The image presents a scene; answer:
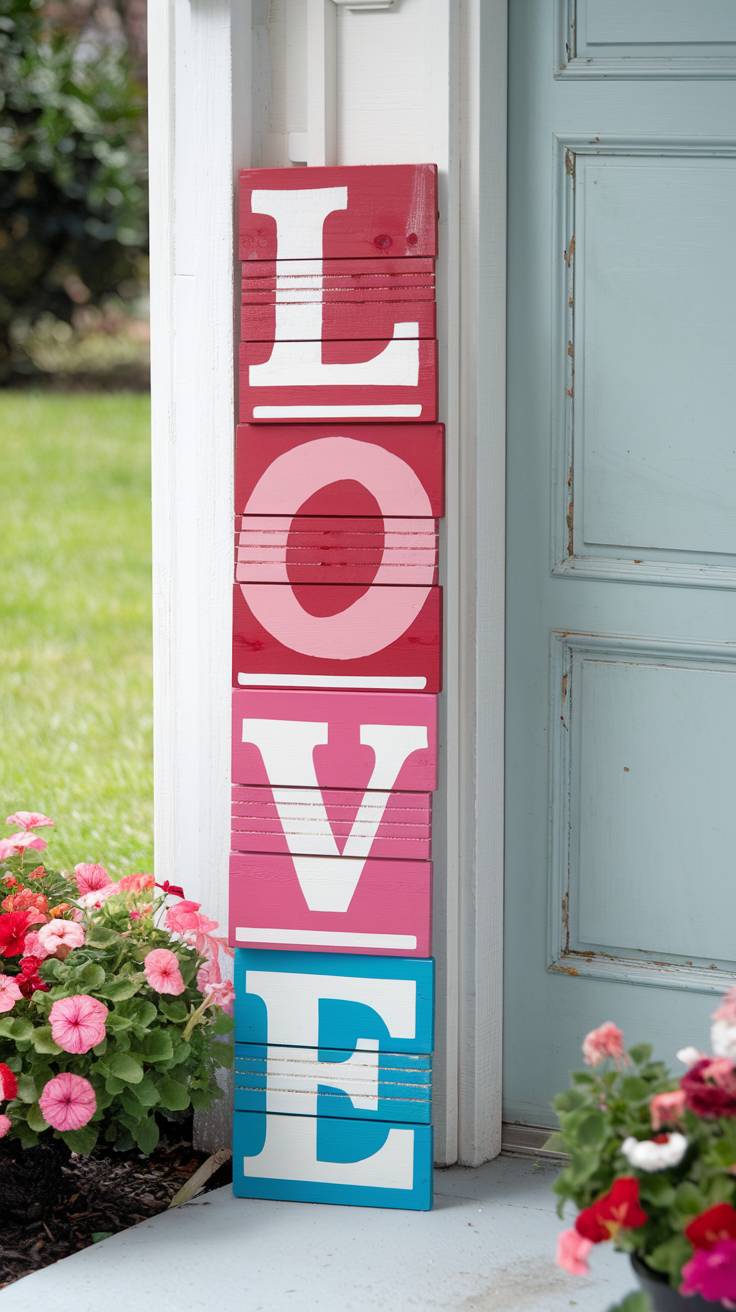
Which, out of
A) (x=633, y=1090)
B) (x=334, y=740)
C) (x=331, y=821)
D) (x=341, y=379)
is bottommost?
(x=633, y=1090)

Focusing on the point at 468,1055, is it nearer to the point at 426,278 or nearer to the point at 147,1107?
the point at 147,1107

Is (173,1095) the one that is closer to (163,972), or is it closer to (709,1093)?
(163,972)

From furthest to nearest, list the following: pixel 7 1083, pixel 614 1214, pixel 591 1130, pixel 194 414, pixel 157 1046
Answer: pixel 194 414 < pixel 157 1046 < pixel 7 1083 < pixel 591 1130 < pixel 614 1214

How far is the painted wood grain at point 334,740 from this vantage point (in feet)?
8.20

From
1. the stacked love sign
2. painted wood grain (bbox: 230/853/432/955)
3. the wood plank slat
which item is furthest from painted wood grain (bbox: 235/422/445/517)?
painted wood grain (bbox: 230/853/432/955)

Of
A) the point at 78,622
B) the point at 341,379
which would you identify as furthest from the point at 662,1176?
the point at 78,622

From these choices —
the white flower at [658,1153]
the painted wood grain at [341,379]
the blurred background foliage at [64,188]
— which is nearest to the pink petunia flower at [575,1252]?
the white flower at [658,1153]

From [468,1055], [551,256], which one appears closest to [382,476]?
[551,256]

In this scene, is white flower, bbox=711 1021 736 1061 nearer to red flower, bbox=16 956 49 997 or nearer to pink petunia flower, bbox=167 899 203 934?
pink petunia flower, bbox=167 899 203 934

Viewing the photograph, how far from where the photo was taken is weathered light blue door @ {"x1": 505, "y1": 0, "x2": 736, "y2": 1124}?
250 centimetres

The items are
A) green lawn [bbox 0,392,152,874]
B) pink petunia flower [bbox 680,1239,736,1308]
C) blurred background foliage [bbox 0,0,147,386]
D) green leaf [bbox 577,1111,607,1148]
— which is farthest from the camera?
blurred background foliage [bbox 0,0,147,386]

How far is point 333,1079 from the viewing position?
8.40 feet

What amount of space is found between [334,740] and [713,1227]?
3.59 ft

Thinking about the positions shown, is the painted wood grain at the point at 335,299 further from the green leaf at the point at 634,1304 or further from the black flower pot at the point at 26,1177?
the green leaf at the point at 634,1304
